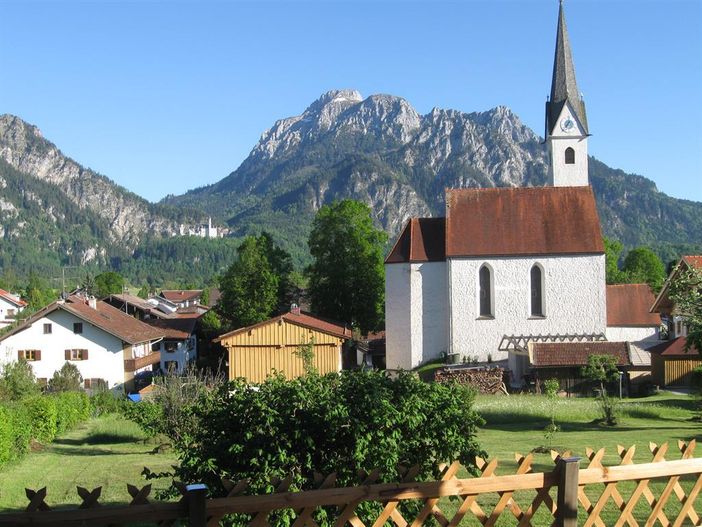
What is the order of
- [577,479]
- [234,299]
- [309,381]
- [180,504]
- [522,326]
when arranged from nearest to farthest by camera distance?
[180,504]
[577,479]
[309,381]
[522,326]
[234,299]

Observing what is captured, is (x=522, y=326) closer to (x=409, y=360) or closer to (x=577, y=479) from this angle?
(x=409, y=360)

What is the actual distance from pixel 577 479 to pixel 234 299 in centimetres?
4767

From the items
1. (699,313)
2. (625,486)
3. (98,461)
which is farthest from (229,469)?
(699,313)

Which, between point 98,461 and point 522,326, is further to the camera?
point 522,326

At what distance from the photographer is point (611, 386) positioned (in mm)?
37125

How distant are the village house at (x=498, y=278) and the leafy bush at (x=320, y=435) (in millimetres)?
34631

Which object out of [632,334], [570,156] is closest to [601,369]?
[632,334]

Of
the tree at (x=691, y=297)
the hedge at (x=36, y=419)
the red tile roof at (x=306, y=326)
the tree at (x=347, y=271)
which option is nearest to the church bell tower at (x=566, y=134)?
the tree at (x=347, y=271)

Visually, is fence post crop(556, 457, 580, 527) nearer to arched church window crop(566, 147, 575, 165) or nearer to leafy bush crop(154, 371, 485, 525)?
leafy bush crop(154, 371, 485, 525)

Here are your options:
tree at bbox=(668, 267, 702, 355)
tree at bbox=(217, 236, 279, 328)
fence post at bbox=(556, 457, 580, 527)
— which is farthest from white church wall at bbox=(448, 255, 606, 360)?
fence post at bbox=(556, 457, 580, 527)

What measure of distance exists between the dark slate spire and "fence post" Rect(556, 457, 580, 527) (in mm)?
50507

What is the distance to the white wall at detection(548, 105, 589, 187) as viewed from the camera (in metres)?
52.8

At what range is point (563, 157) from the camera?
174ft

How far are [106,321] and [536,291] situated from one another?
26.4 metres
